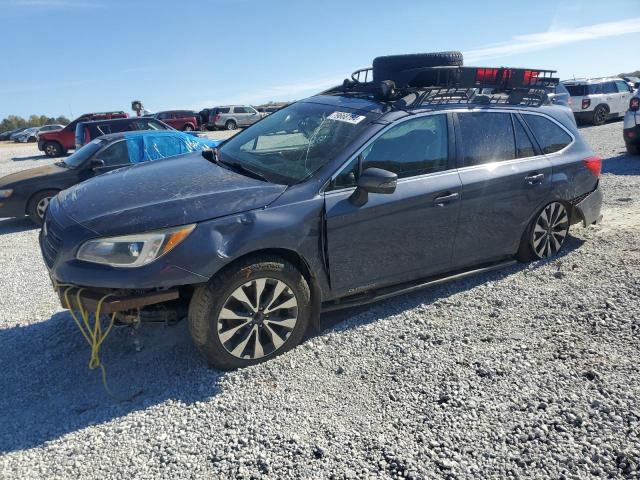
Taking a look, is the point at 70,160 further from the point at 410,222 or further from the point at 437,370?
the point at 437,370

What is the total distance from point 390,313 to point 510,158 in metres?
1.81

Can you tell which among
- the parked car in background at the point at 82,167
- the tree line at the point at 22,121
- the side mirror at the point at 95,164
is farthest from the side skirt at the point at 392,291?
the tree line at the point at 22,121

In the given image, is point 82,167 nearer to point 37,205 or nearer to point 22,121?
point 37,205

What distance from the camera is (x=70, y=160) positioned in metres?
8.66

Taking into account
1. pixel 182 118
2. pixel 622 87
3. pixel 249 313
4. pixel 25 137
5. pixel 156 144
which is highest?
pixel 182 118

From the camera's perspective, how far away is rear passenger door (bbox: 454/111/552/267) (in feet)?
13.8

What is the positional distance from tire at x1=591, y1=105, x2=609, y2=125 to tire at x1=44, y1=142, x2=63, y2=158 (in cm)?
2219

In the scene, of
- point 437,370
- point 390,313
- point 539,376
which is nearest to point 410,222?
point 390,313

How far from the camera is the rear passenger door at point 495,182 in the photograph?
4.19 meters

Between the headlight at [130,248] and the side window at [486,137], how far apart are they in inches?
101

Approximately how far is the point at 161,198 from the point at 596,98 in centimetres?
2009

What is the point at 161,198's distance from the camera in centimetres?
331

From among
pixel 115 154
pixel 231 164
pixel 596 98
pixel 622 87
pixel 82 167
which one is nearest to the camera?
pixel 231 164

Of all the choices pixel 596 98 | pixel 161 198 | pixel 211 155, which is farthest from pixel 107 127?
pixel 596 98
